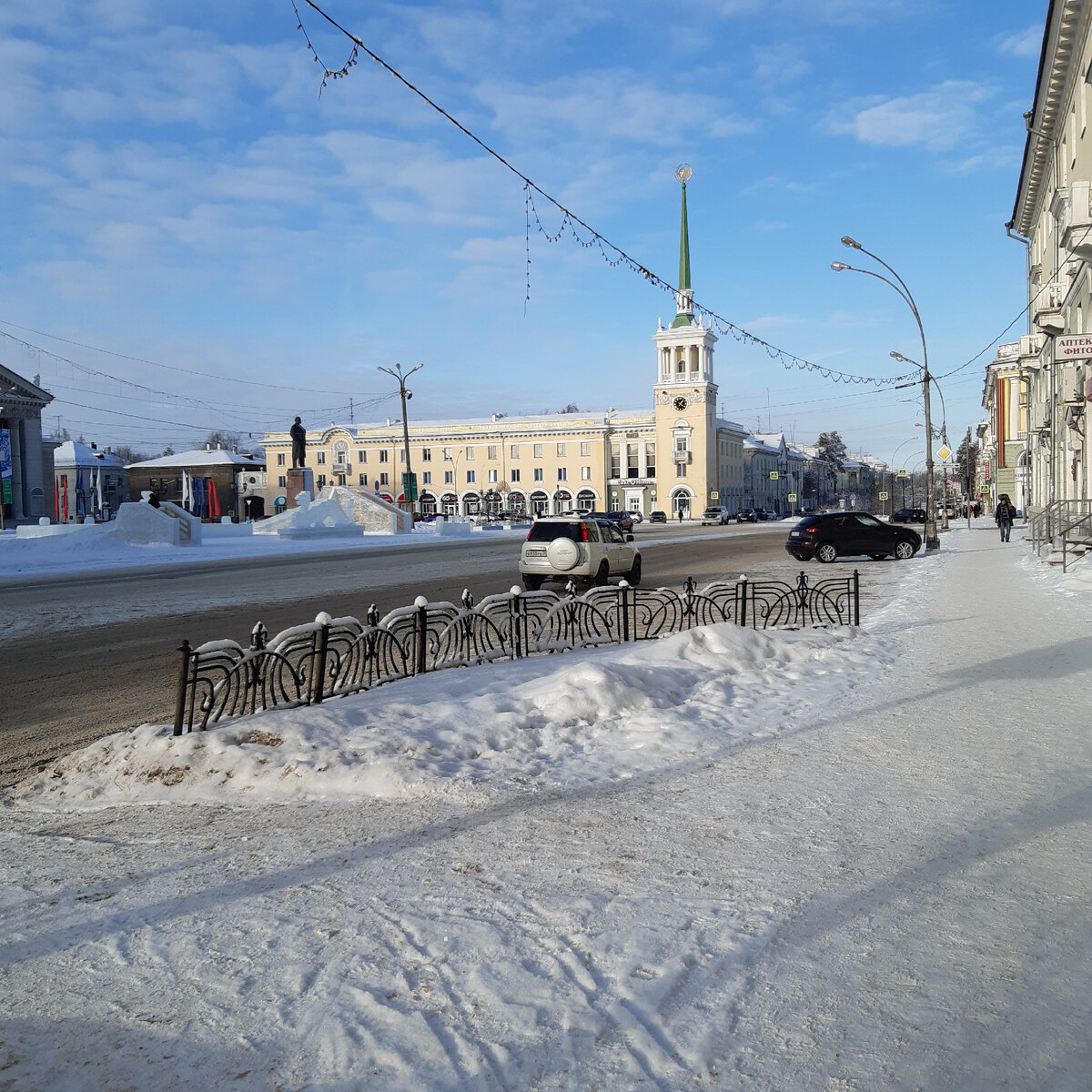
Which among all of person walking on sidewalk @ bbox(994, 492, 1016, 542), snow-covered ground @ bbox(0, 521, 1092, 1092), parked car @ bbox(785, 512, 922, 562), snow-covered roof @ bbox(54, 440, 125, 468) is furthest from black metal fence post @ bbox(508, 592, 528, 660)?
snow-covered roof @ bbox(54, 440, 125, 468)

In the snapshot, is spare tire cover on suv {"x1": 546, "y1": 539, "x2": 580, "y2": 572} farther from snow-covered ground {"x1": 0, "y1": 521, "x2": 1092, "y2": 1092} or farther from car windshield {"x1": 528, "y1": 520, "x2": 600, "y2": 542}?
snow-covered ground {"x1": 0, "y1": 521, "x2": 1092, "y2": 1092}

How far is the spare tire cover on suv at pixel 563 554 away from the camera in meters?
19.1

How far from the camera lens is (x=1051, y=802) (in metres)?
5.38

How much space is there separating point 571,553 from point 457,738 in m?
12.7

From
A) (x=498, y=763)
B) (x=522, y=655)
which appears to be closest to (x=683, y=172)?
(x=522, y=655)

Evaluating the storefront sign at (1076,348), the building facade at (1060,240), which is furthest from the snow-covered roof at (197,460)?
the storefront sign at (1076,348)

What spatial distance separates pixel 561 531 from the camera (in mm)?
19922

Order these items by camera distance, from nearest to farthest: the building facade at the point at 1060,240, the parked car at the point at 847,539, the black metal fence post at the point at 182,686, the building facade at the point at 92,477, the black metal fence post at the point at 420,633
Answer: the black metal fence post at the point at 182,686
the black metal fence post at the point at 420,633
the building facade at the point at 1060,240
the parked car at the point at 847,539
the building facade at the point at 92,477

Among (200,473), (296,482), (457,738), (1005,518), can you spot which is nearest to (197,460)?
(200,473)

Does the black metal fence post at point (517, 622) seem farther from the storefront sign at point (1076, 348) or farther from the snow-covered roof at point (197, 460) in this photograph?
the snow-covered roof at point (197, 460)

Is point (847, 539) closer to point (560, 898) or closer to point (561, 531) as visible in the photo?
point (561, 531)

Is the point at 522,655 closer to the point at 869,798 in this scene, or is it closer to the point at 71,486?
the point at 869,798

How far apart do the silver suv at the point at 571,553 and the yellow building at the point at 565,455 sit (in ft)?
270

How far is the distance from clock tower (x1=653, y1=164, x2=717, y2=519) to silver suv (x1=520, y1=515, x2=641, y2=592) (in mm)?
83028
